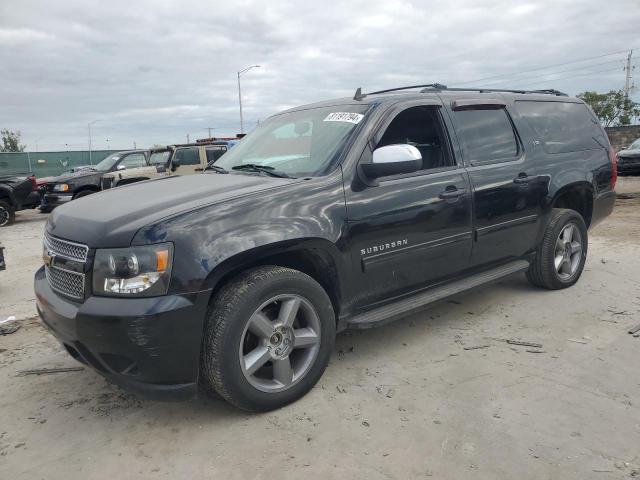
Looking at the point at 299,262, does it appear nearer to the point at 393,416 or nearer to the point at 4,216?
the point at 393,416

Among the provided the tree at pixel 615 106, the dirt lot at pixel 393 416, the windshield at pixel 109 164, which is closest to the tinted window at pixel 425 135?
the dirt lot at pixel 393 416

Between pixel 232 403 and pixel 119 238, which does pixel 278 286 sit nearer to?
pixel 232 403

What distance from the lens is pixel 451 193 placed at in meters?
3.74

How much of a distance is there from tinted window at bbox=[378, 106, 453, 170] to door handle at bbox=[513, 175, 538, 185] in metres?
0.76

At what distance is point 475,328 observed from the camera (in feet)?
13.8

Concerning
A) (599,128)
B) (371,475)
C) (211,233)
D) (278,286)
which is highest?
(599,128)

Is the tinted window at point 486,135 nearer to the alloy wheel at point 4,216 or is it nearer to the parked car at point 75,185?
the parked car at point 75,185

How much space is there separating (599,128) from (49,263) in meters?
5.21

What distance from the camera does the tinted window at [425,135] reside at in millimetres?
3781

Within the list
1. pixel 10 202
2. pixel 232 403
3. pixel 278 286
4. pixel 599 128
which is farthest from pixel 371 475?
pixel 10 202

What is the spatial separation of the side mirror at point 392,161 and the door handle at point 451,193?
1.64 ft

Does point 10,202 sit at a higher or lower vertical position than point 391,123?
lower

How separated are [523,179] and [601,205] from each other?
151 cm

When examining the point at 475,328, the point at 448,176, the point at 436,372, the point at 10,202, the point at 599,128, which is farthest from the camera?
the point at 10,202
